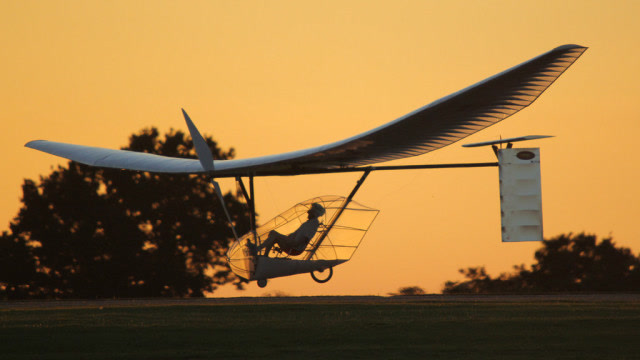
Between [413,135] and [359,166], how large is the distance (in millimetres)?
4087

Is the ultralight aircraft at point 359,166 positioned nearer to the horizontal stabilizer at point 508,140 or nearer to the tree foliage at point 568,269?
the horizontal stabilizer at point 508,140

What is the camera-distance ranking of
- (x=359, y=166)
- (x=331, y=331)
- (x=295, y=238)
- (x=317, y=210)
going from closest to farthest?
(x=331, y=331)
(x=295, y=238)
(x=317, y=210)
(x=359, y=166)

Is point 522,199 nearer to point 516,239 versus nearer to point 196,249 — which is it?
point 516,239

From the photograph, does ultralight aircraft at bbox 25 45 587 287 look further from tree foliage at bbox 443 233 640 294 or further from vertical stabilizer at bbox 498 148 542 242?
→ tree foliage at bbox 443 233 640 294

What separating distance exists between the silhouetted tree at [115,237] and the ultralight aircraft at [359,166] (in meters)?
24.2

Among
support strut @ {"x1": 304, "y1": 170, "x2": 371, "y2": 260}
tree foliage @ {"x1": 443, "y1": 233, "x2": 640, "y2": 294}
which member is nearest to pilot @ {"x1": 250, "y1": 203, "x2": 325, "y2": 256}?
support strut @ {"x1": 304, "y1": 170, "x2": 371, "y2": 260}

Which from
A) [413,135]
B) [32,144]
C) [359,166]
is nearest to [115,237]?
[32,144]

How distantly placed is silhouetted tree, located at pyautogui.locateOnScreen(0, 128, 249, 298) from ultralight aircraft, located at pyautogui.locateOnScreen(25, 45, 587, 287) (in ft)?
79.5

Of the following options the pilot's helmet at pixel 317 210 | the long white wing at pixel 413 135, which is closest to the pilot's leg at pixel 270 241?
the pilot's helmet at pixel 317 210

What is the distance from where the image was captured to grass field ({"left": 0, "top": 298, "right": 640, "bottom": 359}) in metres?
19.4

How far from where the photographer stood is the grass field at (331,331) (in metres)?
19.4

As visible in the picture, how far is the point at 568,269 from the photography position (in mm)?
53250

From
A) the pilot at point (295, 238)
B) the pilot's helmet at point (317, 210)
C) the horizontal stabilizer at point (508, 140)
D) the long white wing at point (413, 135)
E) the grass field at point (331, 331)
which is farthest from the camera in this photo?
the pilot's helmet at point (317, 210)

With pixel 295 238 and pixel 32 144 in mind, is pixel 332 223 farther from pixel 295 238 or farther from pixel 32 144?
pixel 32 144
